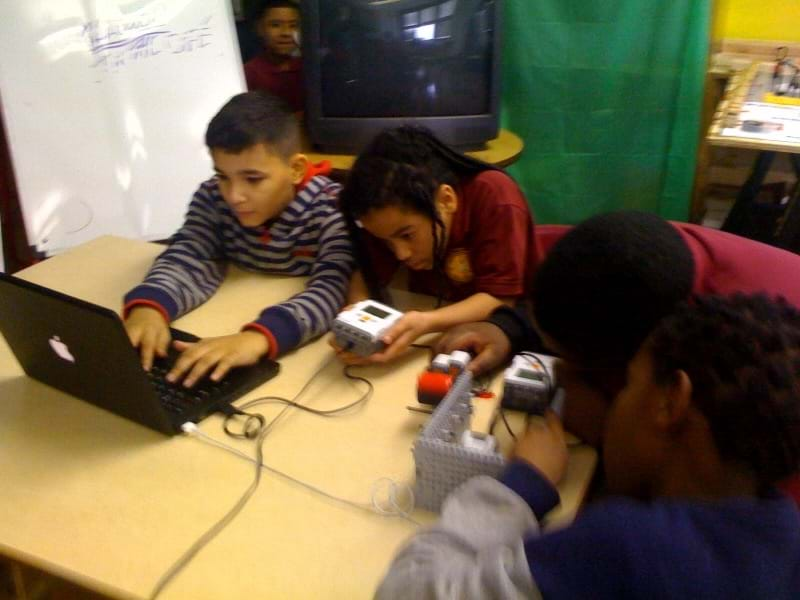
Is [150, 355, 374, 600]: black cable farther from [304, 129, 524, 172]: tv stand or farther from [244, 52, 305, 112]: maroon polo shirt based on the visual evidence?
[244, 52, 305, 112]: maroon polo shirt

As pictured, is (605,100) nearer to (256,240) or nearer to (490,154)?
(490,154)

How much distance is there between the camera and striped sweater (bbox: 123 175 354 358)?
1.34m

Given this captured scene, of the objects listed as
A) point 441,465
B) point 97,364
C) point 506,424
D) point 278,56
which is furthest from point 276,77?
point 441,465

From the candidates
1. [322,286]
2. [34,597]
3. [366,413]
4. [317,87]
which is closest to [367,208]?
[322,286]

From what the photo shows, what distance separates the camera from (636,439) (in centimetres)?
76

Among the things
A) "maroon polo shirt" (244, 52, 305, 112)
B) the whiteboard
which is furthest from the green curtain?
the whiteboard

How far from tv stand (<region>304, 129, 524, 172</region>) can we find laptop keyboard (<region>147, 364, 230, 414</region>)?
128 cm

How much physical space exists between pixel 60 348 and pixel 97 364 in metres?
0.08

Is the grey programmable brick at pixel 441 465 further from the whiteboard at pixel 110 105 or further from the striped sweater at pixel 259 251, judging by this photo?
the whiteboard at pixel 110 105

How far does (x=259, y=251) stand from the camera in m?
1.48

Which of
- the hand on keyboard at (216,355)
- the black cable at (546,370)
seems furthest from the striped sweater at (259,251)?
the black cable at (546,370)

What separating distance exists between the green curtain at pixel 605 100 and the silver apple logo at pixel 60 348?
1891 millimetres

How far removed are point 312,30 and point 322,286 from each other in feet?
3.93

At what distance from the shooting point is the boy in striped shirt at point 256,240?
4.00ft
